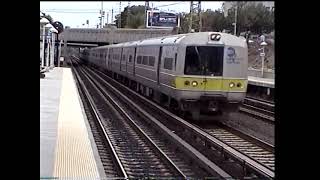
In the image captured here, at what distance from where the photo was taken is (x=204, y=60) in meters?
13.5

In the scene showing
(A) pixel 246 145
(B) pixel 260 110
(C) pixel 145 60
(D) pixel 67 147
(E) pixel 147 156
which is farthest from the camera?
(C) pixel 145 60

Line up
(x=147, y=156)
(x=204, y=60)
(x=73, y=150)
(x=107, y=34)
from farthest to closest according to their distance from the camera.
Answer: (x=107, y=34) < (x=204, y=60) < (x=147, y=156) < (x=73, y=150)

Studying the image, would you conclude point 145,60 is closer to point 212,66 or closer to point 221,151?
point 212,66

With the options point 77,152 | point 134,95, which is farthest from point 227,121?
point 134,95

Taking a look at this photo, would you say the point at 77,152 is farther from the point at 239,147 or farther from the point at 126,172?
the point at 239,147

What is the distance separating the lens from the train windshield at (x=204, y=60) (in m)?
13.4

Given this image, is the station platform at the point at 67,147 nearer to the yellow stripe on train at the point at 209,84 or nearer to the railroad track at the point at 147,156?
the railroad track at the point at 147,156

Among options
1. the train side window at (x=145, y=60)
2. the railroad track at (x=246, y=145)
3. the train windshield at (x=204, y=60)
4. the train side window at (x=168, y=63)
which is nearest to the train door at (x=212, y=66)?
the train windshield at (x=204, y=60)

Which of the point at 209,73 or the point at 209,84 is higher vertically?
the point at 209,73

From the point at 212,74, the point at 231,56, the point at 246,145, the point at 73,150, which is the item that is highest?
the point at 231,56

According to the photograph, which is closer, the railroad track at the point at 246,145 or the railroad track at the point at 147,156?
the railroad track at the point at 147,156

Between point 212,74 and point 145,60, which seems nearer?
point 212,74

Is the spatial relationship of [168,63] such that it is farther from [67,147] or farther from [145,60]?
[67,147]

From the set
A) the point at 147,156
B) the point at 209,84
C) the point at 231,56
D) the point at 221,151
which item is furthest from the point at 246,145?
the point at 231,56
